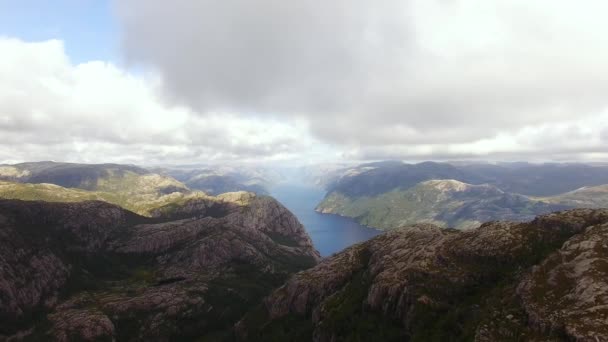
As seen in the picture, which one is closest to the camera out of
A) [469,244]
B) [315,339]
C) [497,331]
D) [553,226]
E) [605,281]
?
[605,281]

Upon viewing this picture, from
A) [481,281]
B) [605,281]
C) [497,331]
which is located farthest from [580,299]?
[481,281]

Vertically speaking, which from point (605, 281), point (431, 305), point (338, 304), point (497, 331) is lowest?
point (338, 304)

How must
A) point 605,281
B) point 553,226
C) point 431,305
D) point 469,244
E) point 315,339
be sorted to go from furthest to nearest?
point 315,339 → point 469,244 → point 553,226 → point 431,305 → point 605,281

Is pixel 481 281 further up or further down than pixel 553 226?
further down

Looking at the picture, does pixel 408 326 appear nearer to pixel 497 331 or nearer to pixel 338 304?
pixel 497 331

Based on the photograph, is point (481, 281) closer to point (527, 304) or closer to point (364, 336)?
point (527, 304)

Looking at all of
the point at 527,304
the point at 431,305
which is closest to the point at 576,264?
the point at 527,304

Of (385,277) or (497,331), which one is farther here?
(385,277)
